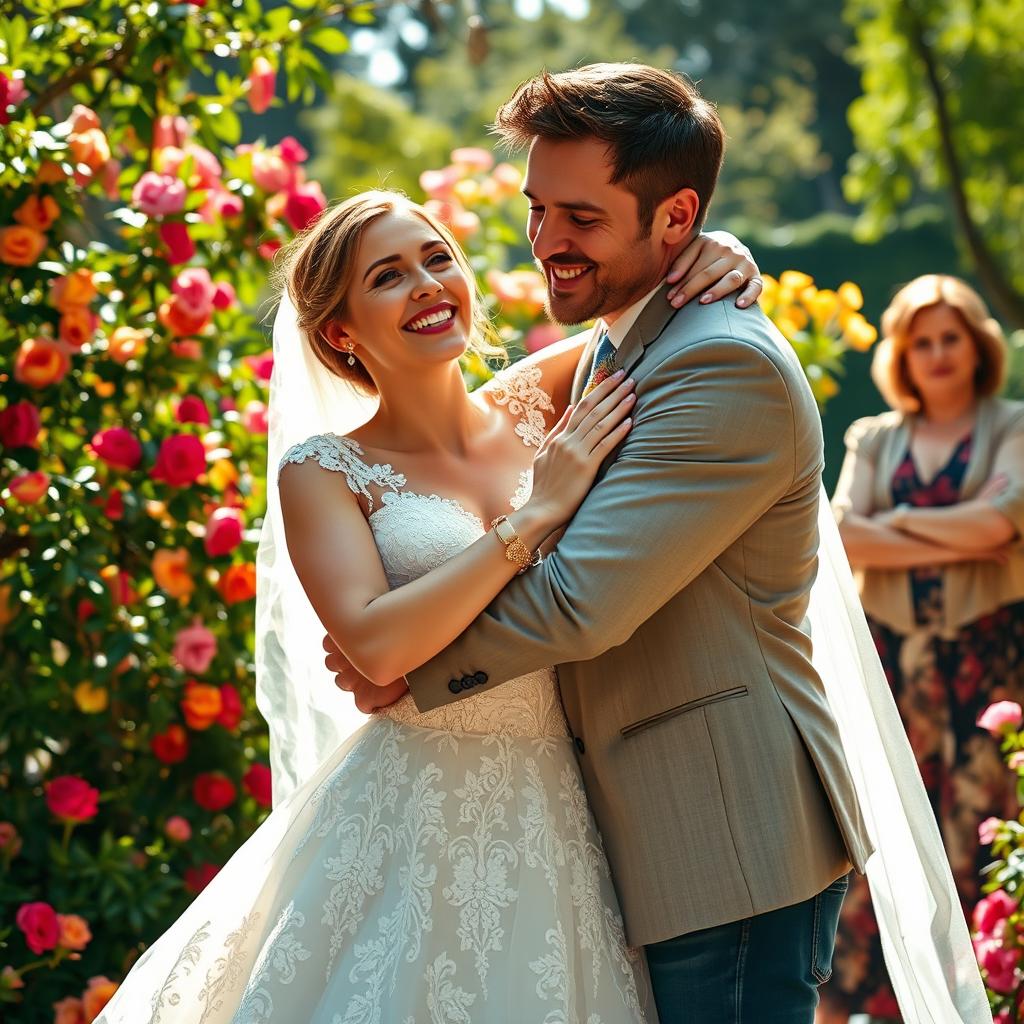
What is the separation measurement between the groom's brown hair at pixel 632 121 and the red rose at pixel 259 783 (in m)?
2.09

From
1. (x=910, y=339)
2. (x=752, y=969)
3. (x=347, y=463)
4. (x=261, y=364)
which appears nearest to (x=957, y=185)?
(x=910, y=339)

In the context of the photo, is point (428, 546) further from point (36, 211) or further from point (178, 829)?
point (36, 211)

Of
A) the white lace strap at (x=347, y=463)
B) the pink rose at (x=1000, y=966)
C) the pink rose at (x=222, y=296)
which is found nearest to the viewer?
the white lace strap at (x=347, y=463)

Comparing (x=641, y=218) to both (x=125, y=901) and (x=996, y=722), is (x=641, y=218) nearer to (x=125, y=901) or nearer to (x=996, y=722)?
(x=996, y=722)

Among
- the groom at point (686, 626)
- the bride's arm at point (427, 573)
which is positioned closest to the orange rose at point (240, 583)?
the bride's arm at point (427, 573)

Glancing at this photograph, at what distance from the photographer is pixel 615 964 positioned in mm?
2459

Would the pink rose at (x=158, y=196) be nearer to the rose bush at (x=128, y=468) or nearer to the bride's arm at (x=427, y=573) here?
the rose bush at (x=128, y=468)

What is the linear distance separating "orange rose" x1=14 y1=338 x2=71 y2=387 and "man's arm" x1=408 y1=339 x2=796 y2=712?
72.0 inches

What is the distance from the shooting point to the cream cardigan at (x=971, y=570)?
4840mm

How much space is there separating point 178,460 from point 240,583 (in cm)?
38

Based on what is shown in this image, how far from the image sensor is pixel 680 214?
8.47 feet

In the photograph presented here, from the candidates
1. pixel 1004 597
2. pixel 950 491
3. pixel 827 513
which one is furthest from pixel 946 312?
pixel 827 513

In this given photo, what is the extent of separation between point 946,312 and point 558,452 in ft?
10.1

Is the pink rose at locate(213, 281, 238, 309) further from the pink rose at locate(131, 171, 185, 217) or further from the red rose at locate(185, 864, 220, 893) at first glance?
the red rose at locate(185, 864, 220, 893)
